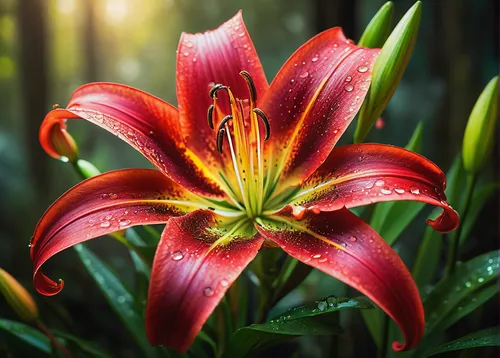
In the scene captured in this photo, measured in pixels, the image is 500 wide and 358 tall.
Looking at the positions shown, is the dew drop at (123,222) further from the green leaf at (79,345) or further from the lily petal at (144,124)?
the green leaf at (79,345)

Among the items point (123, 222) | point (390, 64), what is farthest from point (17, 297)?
point (390, 64)

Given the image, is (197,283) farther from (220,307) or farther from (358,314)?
(358,314)

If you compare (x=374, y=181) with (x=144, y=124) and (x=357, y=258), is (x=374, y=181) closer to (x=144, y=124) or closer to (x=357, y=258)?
(x=357, y=258)

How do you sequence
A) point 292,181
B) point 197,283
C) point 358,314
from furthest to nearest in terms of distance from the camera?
point 358,314
point 292,181
point 197,283

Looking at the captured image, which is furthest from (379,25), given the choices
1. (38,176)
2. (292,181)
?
(38,176)

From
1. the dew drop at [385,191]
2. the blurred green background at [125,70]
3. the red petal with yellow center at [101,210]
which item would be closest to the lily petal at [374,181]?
the dew drop at [385,191]

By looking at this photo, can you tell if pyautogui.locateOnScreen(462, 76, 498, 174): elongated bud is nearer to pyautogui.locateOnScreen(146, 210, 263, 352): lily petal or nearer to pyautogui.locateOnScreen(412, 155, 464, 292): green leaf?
pyautogui.locateOnScreen(412, 155, 464, 292): green leaf

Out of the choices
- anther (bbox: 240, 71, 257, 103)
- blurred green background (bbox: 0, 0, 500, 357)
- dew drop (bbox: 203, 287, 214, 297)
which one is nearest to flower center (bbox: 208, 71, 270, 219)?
anther (bbox: 240, 71, 257, 103)

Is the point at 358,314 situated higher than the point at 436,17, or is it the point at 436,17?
the point at 436,17
